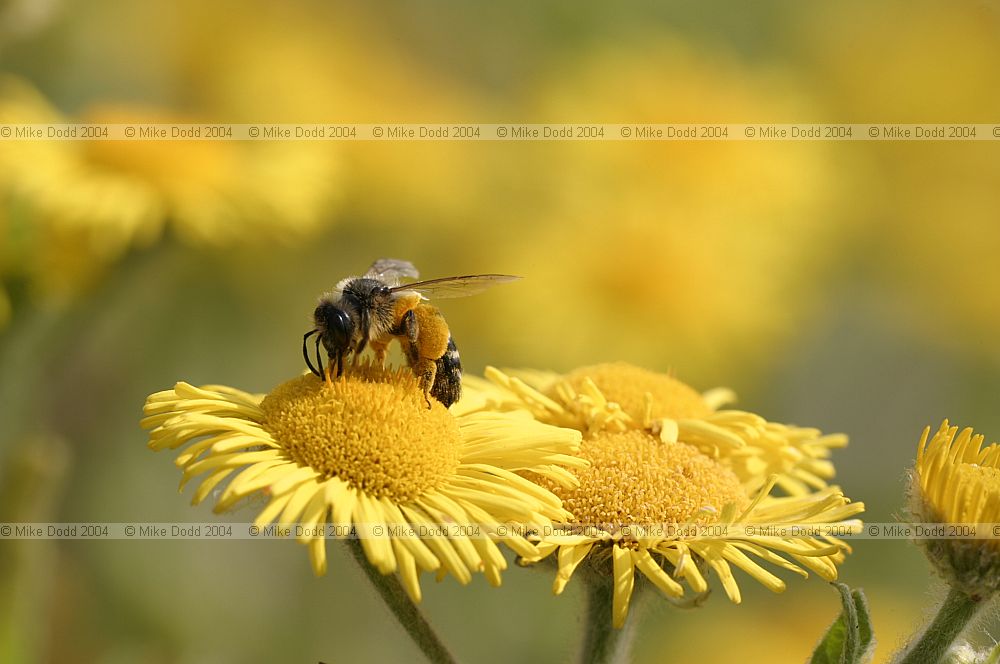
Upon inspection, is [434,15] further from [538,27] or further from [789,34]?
[789,34]

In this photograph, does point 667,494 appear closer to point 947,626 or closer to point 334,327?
point 947,626

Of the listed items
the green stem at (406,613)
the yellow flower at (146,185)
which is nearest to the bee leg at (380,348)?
the green stem at (406,613)

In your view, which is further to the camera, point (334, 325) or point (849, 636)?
point (334, 325)

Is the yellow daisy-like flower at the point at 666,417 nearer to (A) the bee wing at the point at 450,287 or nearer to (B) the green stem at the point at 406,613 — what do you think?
(A) the bee wing at the point at 450,287

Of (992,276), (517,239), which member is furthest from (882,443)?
(517,239)

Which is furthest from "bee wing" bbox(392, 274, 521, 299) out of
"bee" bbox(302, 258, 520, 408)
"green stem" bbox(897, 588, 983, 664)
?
"green stem" bbox(897, 588, 983, 664)

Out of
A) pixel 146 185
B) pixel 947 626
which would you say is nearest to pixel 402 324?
pixel 947 626

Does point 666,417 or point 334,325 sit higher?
point 334,325
